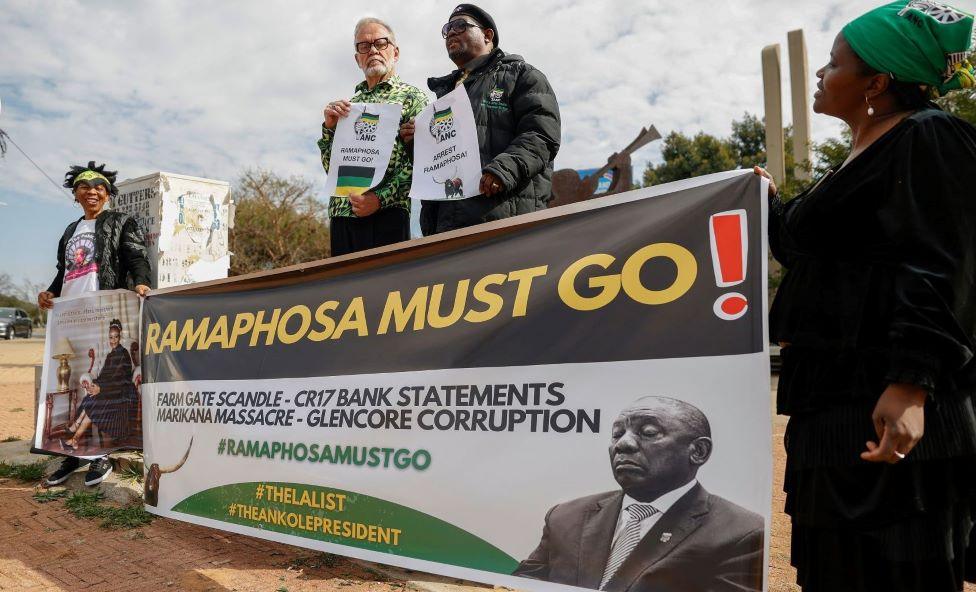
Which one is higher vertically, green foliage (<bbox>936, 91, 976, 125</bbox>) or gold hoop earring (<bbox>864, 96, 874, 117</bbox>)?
green foliage (<bbox>936, 91, 976, 125</bbox>)

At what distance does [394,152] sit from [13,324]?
41.1 m

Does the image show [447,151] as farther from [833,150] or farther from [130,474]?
[833,150]

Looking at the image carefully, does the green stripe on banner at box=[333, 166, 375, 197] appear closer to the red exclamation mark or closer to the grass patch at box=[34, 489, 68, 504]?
the red exclamation mark

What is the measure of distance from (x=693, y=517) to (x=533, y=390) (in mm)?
645

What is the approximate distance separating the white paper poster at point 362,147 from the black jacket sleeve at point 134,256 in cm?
196

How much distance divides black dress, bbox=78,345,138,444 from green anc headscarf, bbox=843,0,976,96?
4.43m

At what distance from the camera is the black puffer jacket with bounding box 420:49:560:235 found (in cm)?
305

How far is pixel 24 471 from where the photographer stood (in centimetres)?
497

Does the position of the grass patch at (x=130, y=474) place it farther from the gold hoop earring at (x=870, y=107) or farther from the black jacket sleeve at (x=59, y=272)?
the gold hoop earring at (x=870, y=107)

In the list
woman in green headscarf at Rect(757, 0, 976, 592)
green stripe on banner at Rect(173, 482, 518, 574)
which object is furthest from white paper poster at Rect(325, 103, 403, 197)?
woman in green headscarf at Rect(757, 0, 976, 592)

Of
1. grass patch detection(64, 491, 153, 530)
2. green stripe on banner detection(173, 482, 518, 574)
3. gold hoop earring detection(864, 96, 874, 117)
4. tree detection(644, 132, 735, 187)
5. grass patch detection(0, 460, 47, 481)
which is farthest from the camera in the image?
tree detection(644, 132, 735, 187)

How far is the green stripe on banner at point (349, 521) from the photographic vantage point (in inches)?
94.1

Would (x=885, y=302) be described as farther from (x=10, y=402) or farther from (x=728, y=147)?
(x=728, y=147)

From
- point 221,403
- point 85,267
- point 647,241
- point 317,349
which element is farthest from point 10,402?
point 647,241
